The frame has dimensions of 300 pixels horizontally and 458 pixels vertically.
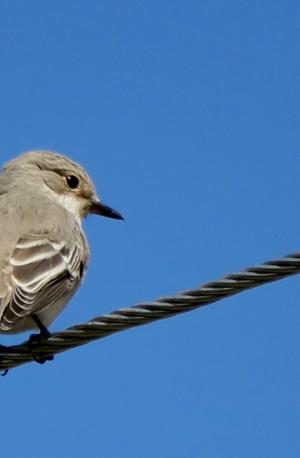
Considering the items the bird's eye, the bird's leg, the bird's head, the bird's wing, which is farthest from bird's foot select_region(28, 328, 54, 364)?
the bird's eye

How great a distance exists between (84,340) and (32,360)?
1.08m

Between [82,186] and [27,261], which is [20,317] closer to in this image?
[27,261]

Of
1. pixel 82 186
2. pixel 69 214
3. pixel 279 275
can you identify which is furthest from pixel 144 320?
pixel 82 186

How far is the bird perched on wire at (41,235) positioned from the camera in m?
7.41

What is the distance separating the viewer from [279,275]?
506cm

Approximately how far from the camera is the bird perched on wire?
741cm

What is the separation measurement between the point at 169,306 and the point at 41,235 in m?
2.97

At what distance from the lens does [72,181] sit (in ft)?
33.8

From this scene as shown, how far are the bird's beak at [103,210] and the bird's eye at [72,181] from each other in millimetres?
269

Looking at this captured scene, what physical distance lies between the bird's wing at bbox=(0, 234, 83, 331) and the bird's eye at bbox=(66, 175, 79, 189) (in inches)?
72.5

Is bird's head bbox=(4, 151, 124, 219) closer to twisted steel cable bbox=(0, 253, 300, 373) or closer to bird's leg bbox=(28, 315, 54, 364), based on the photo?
bird's leg bbox=(28, 315, 54, 364)

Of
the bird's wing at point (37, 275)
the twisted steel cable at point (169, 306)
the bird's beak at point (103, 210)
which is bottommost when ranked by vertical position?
the twisted steel cable at point (169, 306)

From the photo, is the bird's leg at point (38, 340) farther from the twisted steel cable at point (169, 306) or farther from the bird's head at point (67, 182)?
the bird's head at point (67, 182)

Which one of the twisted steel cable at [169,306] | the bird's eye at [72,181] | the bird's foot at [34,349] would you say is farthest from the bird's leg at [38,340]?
the bird's eye at [72,181]
